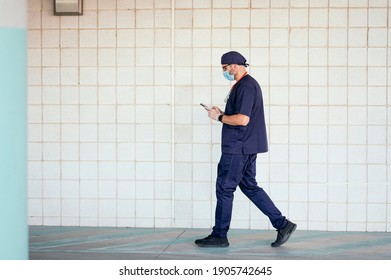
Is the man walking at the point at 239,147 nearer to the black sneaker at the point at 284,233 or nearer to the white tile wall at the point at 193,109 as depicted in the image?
the black sneaker at the point at 284,233

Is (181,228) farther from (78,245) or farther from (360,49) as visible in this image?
(360,49)

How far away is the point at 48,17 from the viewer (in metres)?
8.14

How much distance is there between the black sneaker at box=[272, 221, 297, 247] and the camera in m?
7.14

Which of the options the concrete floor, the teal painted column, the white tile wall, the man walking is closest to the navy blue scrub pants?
the man walking

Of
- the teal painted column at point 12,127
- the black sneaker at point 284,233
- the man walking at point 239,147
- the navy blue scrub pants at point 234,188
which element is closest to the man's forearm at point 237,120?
the man walking at point 239,147

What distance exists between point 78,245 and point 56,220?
100 cm

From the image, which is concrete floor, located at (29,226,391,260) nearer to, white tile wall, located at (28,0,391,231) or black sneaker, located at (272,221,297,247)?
black sneaker, located at (272,221,297,247)

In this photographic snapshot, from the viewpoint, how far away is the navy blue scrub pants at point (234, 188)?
7051 mm

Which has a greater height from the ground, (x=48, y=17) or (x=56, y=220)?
(x=48, y=17)

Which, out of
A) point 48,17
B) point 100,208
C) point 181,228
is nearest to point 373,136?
point 181,228

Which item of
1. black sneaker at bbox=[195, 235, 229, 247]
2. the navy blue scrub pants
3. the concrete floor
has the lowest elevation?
the concrete floor

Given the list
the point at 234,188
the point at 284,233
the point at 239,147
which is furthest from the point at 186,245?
the point at 239,147

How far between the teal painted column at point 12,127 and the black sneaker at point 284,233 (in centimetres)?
305

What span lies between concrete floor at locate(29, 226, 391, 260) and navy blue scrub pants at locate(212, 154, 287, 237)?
0.23 meters
